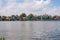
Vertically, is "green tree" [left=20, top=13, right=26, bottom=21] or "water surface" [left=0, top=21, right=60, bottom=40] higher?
"green tree" [left=20, top=13, right=26, bottom=21]

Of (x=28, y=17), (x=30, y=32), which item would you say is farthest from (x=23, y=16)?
(x=30, y=32)

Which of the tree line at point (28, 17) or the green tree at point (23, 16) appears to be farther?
the green tree at point (23, 16)

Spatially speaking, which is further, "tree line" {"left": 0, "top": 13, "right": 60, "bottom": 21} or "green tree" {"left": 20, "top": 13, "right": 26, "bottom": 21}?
"green tree" {"left": 20, "top": 13, "right": 26, "bottom": 21}

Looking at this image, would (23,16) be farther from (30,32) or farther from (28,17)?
(30,32)

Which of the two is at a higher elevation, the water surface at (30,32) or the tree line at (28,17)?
the tree line at (28,17)

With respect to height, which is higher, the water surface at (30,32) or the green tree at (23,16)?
the green tree at (23,16)

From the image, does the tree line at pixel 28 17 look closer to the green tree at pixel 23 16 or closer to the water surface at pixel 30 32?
the green tree at pixel 23 16

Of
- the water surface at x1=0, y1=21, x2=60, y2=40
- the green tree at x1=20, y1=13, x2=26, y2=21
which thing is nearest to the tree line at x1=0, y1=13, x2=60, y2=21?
the green tree at x1=20, y1=13, x2=26, y2=21

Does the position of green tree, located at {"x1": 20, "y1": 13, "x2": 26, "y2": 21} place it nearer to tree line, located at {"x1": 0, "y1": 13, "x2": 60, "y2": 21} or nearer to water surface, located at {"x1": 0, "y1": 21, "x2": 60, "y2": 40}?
tree line, located at {"x1": 0, "y1": 13, "x2": 60, "y2": 21}

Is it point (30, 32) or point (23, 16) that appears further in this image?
A: point (30, 32)

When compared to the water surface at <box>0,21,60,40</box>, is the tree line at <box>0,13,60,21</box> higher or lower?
higher

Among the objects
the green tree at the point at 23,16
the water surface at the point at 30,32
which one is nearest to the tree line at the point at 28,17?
the green tree at the point at 23,16

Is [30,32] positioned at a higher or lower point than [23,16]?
lower

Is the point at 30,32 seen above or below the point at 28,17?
below
